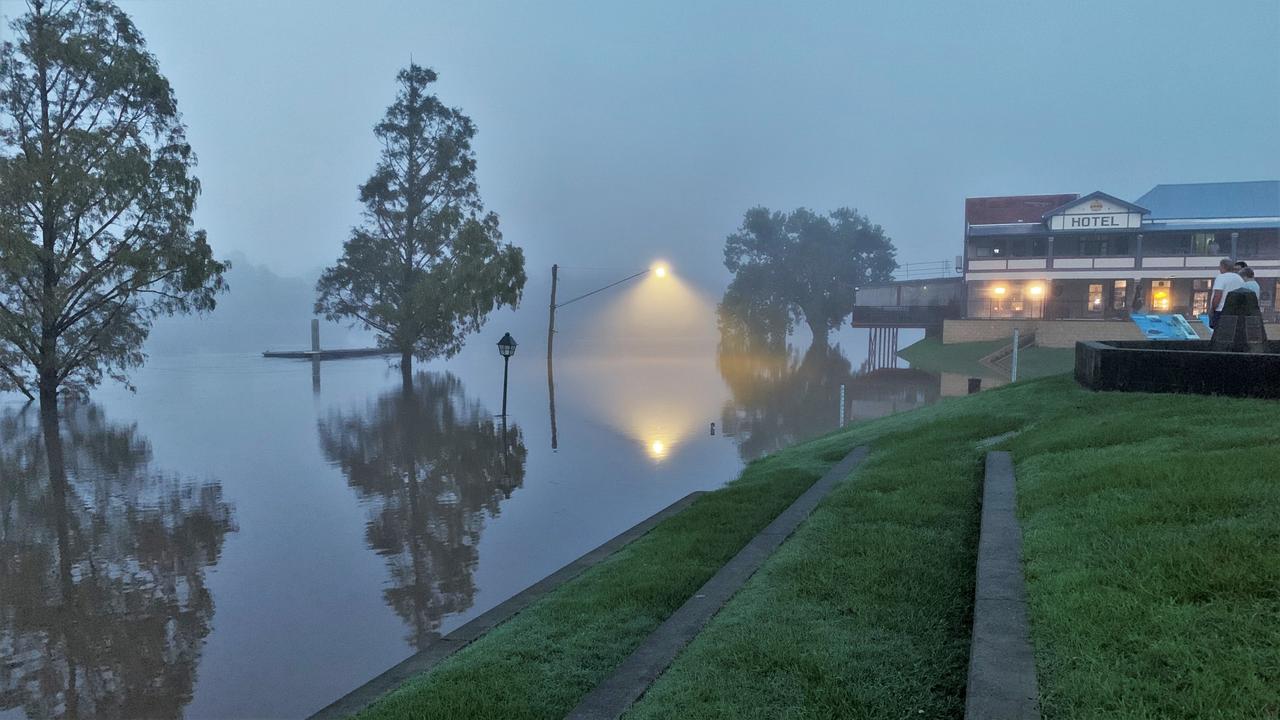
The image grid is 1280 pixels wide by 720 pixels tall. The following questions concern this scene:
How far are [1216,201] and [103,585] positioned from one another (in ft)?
201

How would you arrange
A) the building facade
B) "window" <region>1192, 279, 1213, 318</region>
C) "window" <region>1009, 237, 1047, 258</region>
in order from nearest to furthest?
the building facade → "window" <region>1192, 279, 1213, 318</region> → "window" <region>1009, 237, 1047, 258</region>

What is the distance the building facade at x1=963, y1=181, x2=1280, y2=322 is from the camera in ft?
144

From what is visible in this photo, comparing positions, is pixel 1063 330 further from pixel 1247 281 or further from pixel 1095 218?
pixel 1247 281

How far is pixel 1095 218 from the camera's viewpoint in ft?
149

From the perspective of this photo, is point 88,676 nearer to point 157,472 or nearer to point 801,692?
point 801,692

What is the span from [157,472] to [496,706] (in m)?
15.6

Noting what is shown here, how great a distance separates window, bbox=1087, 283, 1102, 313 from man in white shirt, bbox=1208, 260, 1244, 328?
3898 cm

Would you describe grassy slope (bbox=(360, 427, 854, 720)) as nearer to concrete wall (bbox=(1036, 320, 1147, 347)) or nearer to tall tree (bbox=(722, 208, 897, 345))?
concrete wall (bbox=(1036, 320, 1147, 347))

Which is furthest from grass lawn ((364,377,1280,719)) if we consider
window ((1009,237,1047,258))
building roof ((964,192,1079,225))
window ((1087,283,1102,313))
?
building roof ((964,192,1079,225))

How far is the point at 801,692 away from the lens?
3822 mm

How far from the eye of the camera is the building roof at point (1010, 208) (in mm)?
50125

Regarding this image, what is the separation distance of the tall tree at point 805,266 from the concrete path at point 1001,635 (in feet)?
210

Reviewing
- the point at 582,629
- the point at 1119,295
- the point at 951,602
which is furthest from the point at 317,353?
the point at 951,602

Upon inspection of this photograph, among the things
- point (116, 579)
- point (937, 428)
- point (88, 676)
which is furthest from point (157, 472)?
point (937, 428)
